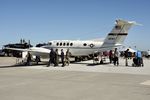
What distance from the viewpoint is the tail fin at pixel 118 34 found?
31594 millimetres

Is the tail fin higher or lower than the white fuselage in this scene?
higher

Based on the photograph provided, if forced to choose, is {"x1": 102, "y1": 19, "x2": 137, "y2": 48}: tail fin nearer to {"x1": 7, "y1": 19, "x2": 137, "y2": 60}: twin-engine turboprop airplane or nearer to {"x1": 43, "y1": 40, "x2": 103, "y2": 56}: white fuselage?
{"x1": 7, "y1": 19, "x2": 137, "y2": 60}: twin-engine turboprop airplane

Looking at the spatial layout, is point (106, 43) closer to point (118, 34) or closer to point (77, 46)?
point (118, 34)

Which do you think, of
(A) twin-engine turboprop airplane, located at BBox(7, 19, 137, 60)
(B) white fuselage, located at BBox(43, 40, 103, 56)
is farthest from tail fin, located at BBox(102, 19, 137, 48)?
(B) white fuselage, located at BBox(43, 40, 103, 56)

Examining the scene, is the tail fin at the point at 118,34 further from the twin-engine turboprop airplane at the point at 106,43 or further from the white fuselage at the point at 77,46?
the white fuselage at the point at 77,46

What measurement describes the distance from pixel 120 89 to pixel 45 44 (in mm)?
23458

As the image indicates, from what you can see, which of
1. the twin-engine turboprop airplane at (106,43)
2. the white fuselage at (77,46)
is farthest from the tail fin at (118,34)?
Answer: the white fuselage at (77,46)

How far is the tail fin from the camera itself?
31.6 metres

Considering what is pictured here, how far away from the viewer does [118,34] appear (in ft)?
104

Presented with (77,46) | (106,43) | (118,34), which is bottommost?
(77,46)

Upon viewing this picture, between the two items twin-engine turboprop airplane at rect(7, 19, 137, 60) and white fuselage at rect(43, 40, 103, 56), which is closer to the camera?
twin-engine turboprop airplane at rect(7, 19, 137, 60)

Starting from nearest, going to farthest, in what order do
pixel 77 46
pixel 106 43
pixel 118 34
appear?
pixel 106 43 → pixel 118 34 → pixel 77 46

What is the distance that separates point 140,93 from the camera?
11820 mm

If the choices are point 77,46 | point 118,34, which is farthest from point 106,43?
point 77,46
